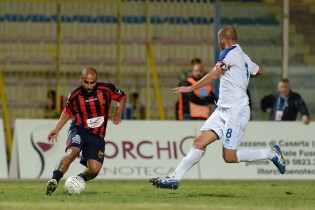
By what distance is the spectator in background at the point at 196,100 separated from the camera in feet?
62.4

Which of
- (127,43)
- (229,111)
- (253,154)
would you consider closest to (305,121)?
(127,43)

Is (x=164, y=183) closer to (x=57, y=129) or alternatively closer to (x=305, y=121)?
(x=57, y=129)

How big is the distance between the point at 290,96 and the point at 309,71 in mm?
2087

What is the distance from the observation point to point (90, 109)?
13.6 meters

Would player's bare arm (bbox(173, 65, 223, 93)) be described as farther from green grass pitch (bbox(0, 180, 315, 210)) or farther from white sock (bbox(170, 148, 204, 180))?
green grass pitch (bbox(0, 180, 315, 210))

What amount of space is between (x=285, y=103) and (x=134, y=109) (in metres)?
4.35

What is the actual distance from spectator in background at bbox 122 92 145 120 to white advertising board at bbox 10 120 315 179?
11.0 feet

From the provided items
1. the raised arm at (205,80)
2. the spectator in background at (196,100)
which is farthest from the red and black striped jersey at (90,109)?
the spectator in background at (196,100)

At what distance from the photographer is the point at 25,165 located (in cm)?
1886

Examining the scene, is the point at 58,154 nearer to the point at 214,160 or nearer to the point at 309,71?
the point at 214,160

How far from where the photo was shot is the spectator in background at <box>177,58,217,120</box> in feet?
62.4

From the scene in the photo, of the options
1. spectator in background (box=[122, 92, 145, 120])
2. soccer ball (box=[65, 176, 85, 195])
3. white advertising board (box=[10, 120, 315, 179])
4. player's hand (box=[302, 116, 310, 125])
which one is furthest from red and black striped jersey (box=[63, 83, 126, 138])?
spectator in background (box=[122, 92, 145, 120])

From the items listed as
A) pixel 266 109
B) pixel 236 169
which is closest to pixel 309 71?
pixel 266 109

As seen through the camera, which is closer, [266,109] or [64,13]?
[266,109]
